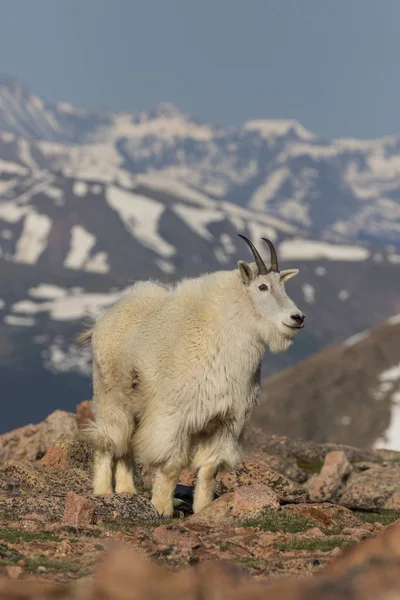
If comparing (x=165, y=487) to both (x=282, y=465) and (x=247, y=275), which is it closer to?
(x=247, y=275)

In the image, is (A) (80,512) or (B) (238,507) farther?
(B) (238,507)

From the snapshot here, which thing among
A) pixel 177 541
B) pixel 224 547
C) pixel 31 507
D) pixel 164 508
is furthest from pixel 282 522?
pixel 31 507

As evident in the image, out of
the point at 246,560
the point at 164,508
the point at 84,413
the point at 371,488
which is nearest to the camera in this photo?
the point at 246,560

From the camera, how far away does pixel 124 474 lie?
19.6m

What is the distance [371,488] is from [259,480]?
290 inches

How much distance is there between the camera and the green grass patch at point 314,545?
12992mm

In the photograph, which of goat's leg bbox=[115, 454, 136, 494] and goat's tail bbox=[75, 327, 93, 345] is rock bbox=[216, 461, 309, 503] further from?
goat's tail bbox=[75, 327, 93, 345]

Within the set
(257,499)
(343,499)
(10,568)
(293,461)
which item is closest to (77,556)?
(10,568)

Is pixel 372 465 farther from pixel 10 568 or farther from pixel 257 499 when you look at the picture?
pixel 10 568

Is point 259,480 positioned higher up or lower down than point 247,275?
lower down

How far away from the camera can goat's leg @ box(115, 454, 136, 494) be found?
19516 mm

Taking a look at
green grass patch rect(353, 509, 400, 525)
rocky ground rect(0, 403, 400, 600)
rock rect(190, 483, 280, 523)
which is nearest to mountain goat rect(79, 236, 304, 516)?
rocky ground rect(0, 403, 400, 600)

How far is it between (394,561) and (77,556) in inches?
224

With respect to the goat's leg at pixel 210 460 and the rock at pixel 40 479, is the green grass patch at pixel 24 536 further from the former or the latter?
the rock at pixel 40 479
